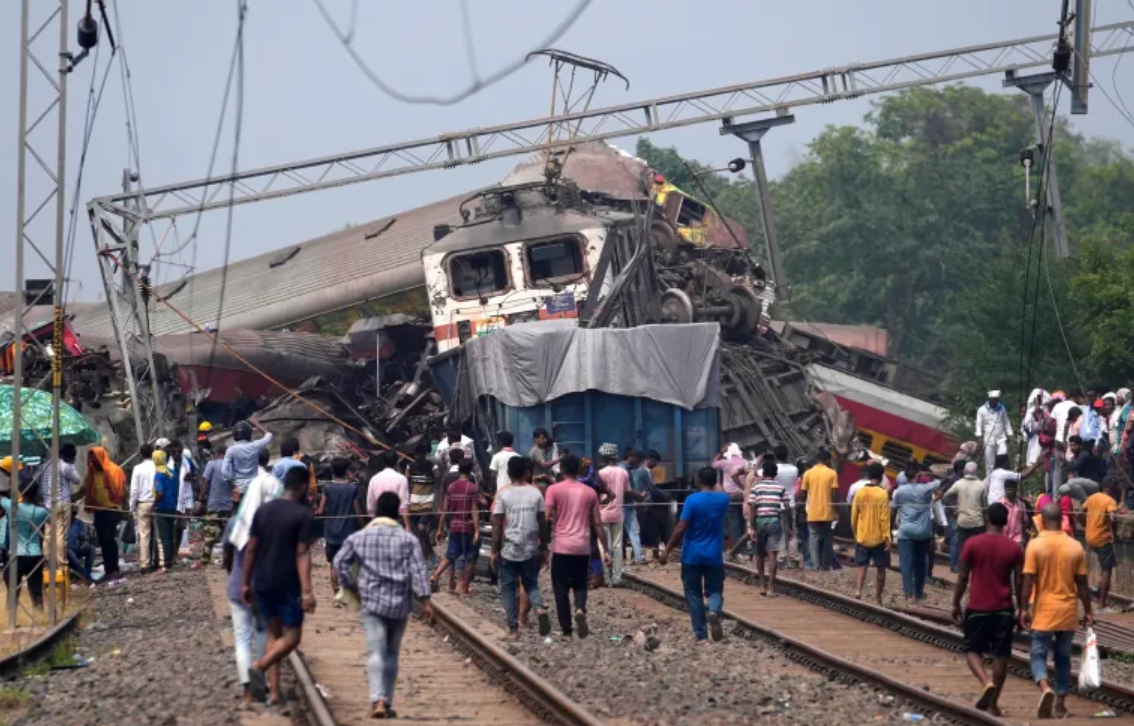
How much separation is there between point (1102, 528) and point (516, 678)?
8.61m

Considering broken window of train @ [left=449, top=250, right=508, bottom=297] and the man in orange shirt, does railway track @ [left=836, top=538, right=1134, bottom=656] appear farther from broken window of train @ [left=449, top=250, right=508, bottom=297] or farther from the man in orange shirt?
broken window of train @ [left=449, top=250, right=508, bottom=297]

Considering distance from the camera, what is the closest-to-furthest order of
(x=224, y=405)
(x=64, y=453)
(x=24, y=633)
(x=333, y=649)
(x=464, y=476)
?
(x=333, y=649), (x=24, y=633), (x=464, y=476), (x=64, y=453), (x=224, y=405)

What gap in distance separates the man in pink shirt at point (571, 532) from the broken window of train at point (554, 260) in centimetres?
1406

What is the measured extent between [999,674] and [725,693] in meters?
1.88

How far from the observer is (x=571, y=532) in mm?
14844

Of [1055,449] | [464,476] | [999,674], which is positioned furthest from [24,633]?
[1055,449]

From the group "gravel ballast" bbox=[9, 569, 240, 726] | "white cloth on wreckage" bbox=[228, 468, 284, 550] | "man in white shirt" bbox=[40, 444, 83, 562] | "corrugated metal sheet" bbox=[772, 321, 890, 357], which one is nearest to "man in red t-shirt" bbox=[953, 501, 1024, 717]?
"white cloth on wreckage" bbox=[228, 468, 284, 550]

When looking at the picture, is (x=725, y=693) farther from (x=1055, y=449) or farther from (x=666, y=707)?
(x=1055, y=449)

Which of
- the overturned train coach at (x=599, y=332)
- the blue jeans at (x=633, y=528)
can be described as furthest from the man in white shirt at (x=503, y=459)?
the overturned train coach at (x=599, y=332)

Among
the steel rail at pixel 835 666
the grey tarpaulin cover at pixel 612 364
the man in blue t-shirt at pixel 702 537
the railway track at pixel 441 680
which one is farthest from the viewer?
the grey tarpaulin cover at pixel 612 364

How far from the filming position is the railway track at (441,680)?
11.2m

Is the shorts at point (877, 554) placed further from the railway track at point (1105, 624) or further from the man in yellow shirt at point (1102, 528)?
the man in yellow shirt at point (1102, 528)

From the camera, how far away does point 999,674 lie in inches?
471

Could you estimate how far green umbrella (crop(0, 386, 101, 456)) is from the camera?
74.2 ft
